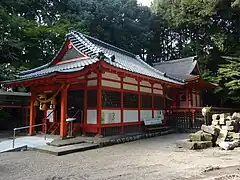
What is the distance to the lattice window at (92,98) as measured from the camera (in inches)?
407

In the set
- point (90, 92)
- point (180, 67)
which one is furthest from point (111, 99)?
point (180, 67)

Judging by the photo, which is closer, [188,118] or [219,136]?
[219,136]

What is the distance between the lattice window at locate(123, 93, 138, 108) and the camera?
1186 centimetres

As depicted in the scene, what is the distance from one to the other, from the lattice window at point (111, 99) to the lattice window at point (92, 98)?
0.37m

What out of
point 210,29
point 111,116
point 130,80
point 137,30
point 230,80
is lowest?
point 111,116

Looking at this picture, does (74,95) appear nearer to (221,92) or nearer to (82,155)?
(82,155)

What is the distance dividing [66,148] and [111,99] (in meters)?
3.48

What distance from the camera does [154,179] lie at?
4676mm

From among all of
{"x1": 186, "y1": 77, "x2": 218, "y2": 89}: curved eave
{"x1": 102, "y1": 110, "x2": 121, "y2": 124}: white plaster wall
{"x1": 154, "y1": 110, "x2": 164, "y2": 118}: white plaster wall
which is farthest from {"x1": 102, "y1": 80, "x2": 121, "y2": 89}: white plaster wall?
{"x1": 186, "y1": 77, "x2": 218, "y2": 89}: curved eave

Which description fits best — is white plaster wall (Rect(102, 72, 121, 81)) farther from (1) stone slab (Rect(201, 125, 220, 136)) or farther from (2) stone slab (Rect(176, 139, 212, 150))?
(1) stone slab (Rect(201, 125, 220, 136))

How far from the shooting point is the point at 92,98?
34.3 ft

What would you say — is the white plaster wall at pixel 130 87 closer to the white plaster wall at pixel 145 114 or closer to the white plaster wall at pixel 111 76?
the white plaster wall at pixel 111 76

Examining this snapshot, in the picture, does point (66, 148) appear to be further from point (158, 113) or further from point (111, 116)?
point (158, 113)

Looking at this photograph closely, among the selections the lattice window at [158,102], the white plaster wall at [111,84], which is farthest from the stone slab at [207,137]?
the lattice window at [158,102]
